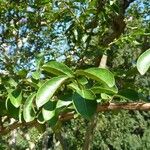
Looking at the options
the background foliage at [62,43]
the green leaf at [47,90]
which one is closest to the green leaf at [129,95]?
the background foliage at [62,43]

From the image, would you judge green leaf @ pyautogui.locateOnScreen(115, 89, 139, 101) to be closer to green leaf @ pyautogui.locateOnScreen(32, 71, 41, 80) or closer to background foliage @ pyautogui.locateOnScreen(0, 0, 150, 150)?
background foliage @ pyautogui.locateOnScreen(0, 0, 150, 150)

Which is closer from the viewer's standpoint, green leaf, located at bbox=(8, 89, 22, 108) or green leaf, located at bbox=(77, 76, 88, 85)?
green leaf, located at bbox=(77, 76, 88, 85)

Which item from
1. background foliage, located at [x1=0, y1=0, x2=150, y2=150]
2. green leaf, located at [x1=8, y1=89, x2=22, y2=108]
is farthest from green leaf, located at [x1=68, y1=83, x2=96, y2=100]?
green leaf, located at [x1=8, y1=89, x2=22, y2=108]

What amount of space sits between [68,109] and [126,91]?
0.15 metres

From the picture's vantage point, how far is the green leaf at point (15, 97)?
43.8 inches

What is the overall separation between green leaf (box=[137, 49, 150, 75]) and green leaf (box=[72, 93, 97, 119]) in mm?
126

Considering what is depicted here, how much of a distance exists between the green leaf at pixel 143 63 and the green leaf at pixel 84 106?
126mm

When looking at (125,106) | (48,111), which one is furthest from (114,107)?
(48,111)

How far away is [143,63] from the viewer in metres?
0.91

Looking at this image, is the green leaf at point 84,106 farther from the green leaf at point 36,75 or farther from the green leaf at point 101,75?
the green leaf at point 36,75

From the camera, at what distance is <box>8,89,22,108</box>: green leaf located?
111cm

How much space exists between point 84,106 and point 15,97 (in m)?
0.28

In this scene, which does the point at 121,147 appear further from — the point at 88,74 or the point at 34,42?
the point at 88,74

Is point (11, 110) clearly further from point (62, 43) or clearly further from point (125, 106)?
point (62, 43)
